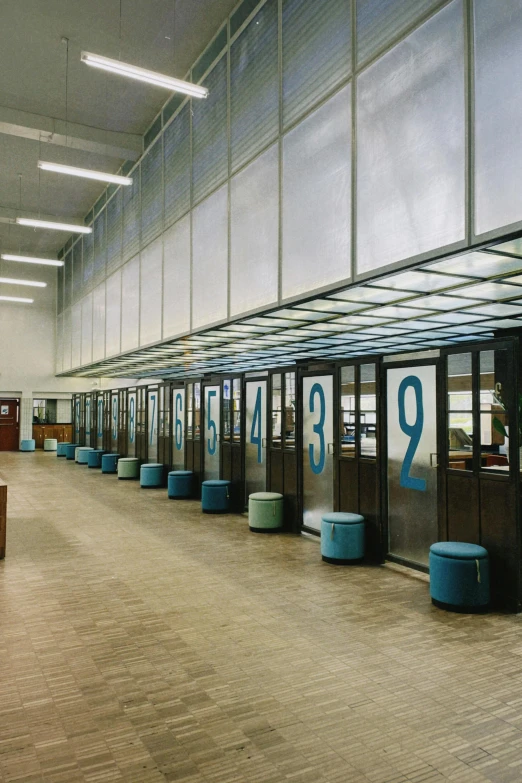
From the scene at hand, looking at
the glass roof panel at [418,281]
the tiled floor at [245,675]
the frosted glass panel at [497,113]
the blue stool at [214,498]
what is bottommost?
the tiled floor at [245,675]

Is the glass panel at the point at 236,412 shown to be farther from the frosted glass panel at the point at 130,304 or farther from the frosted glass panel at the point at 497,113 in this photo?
the frosted glass panel at the point at 497,113

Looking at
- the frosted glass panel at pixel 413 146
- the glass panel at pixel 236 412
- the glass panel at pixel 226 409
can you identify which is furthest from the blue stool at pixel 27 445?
the frosted glass panel at pixel 413 146

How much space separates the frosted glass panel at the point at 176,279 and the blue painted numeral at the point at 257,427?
1928mm

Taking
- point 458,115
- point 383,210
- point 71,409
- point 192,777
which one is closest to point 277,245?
point 383,210

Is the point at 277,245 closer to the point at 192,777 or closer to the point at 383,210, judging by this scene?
the point at 383,210

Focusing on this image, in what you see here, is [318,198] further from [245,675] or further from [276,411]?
[245,675]

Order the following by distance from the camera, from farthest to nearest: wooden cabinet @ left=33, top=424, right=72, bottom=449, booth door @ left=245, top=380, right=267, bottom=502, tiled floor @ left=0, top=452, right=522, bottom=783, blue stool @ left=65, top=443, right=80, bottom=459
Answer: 1. wooden cabinet @ left=33, top=424, right=72, bottom=449
2. blue stool @ left=65, top=443, right=80, bottom=459
3. booth door @ left=245, top=380, right=267, bottom=502
4. tiled floor @ left=0, top=452, right=522, bottom=783

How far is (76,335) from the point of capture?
21.0 metres

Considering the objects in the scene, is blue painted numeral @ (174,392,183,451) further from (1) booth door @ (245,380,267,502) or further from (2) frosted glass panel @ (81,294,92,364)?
(2) frosted glass panel @ (81,294,92,364)

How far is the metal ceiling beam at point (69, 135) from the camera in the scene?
12047 mm

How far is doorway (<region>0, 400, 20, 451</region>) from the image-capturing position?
26.5 m

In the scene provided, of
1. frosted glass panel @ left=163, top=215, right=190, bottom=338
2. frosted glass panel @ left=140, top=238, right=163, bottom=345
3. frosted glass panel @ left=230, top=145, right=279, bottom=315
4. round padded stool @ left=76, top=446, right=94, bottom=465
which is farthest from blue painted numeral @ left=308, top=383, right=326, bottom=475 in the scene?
round padded stool @ left=76, top=446, right=94, bottom=465

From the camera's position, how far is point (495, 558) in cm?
584

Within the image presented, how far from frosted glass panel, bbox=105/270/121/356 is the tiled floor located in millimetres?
8347
